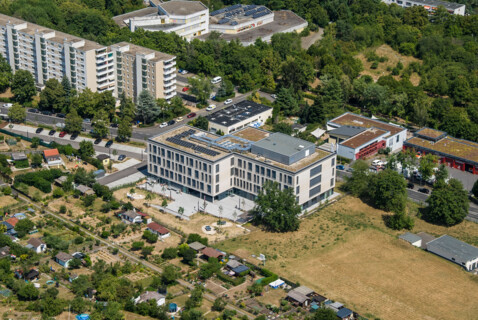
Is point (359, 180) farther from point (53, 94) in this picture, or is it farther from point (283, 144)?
point (53, 94)

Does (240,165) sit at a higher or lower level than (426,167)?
higher

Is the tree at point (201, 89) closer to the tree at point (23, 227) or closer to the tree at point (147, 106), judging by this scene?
the tree at point (147, 106)

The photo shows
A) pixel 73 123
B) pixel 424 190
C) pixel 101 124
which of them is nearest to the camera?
pixel 424 190

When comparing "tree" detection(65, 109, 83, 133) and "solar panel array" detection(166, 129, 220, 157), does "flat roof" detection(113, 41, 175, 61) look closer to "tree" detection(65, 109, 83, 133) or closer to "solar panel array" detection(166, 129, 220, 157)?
"tree" detection(65, 109, 83, 133)

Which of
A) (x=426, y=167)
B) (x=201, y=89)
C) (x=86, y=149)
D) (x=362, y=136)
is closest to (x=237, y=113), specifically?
(x=201, y=89)

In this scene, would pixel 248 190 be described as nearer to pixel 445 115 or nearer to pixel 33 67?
pixel 445 115

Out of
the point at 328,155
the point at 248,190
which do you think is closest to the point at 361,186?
the point at 328,155

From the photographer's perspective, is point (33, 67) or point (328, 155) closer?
point (328, 155)
